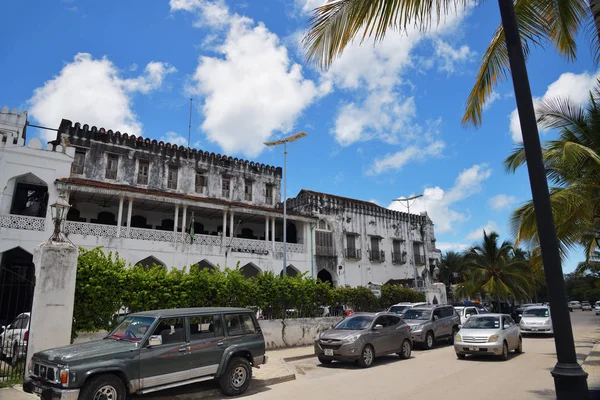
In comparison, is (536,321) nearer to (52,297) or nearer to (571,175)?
(571,175)

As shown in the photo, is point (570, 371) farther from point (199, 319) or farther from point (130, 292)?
point (130, 292)

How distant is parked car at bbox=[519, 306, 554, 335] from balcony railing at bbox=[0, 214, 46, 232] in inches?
970

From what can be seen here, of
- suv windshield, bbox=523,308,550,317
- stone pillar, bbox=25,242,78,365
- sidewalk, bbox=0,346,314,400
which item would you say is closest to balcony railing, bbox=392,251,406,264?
suv windshield, bbox=523,308,550,317

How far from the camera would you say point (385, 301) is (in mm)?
22672

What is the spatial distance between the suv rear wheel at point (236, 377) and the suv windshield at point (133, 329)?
192 centimetres

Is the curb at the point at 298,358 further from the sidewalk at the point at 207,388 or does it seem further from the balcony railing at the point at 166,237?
the balcony railing at the point at 166,237

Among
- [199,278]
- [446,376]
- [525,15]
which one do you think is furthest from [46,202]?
[525,15]

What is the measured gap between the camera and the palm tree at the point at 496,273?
32156 mm

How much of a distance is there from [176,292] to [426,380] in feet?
25.1

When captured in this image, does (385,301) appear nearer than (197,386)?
No

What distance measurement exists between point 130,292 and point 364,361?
7.12 meters

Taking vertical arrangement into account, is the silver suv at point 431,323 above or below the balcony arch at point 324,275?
below

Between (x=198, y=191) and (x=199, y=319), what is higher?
(x=198, y=191)

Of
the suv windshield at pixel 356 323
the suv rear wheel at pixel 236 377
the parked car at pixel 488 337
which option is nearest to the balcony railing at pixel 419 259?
the parked car at pixel 488 337
